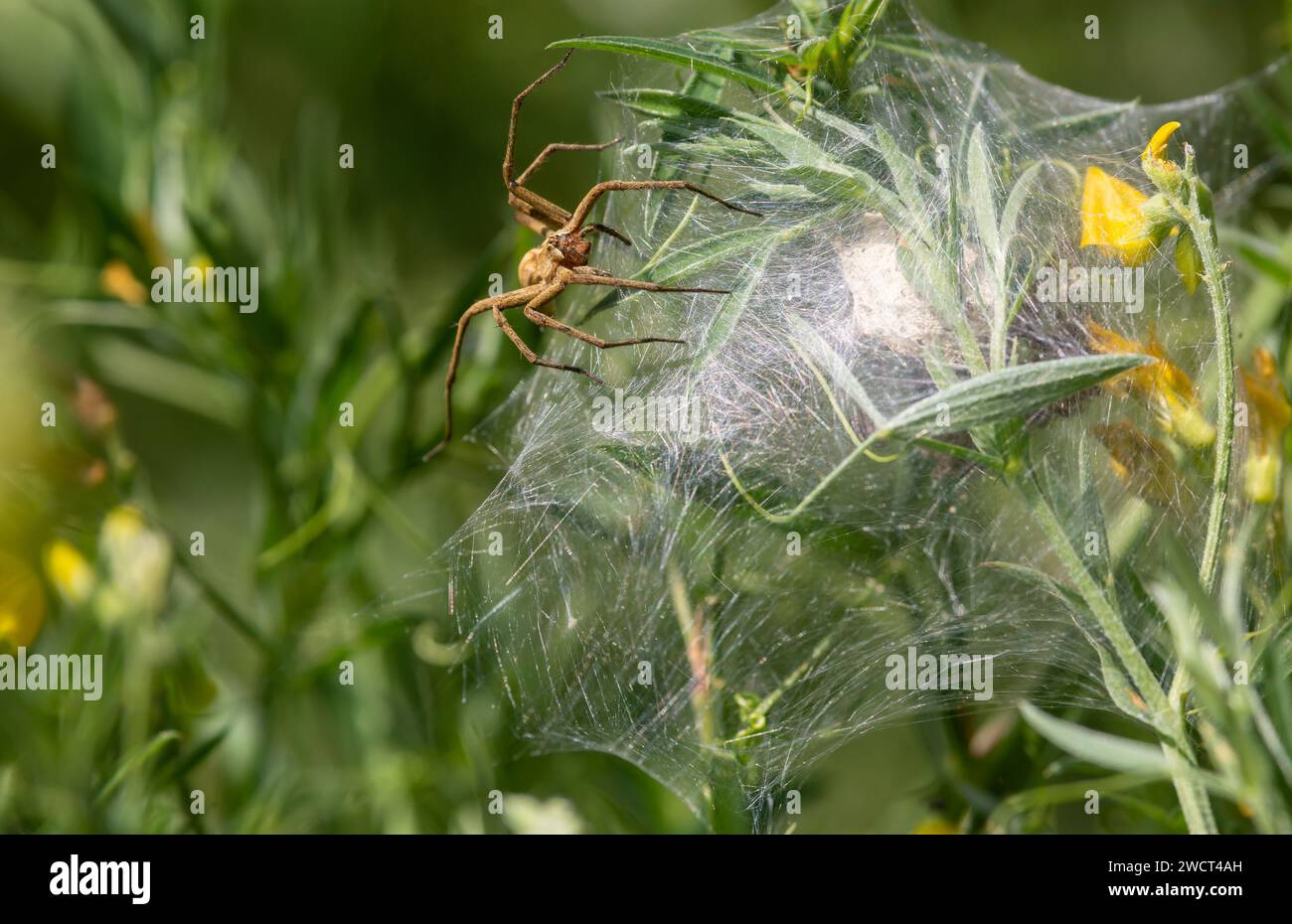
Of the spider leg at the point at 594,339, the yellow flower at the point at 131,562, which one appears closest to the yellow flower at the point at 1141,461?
the spider leg at the point at 594,339

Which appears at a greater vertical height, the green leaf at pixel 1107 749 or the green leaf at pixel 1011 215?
the green leaf at pixel 1011 215

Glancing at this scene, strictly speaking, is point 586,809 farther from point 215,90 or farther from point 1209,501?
point 215,90

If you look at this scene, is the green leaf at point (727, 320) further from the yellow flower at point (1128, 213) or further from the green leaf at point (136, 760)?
the green leaf at point (136, 760)

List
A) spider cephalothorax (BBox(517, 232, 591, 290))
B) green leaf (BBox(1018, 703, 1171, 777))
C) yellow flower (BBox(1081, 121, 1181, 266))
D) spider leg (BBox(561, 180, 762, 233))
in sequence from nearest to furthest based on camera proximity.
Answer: green leaf (BBox(1018, 703, 1171, 777)), yellow flower (BBox(1081, 121, 1181, 266)), spider leg (BBox(561, 180, 762, 233)), spider cephalothorax (BBox(517, 232, 591, 290))

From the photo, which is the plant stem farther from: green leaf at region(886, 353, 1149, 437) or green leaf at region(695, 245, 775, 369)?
green leaf at region(695, 245, 775, 369)

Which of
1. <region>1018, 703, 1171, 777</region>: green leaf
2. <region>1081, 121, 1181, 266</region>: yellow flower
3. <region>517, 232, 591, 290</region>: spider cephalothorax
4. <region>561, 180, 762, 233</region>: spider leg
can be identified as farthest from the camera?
<region>517, 232, 591, 290</region>: spider cephalothorax

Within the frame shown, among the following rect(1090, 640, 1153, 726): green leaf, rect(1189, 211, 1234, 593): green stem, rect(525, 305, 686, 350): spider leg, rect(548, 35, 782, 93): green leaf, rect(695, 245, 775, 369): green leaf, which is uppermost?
rect(548, 35, 782, 93): green leaf

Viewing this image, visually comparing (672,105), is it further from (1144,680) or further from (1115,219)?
(1144,680)

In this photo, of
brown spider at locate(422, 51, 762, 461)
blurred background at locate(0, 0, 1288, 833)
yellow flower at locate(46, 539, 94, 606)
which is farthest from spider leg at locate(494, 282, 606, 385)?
yellow flower at locate(46, 539, 94, 606)
